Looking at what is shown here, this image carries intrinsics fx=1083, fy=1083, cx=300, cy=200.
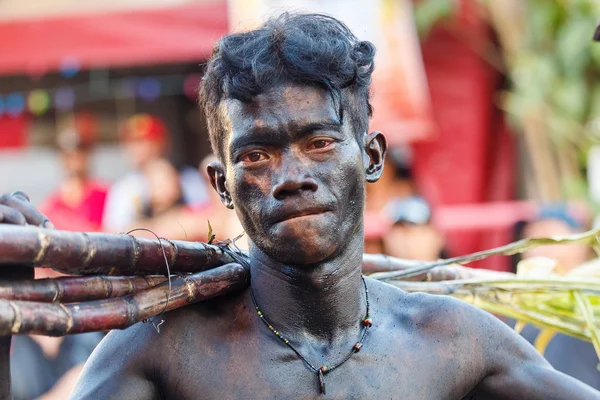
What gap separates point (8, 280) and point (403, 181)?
648cm

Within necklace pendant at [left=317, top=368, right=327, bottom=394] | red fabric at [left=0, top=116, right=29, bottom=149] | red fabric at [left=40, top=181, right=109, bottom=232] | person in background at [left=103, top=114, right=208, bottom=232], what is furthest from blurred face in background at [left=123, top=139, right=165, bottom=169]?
necklace pendant at [left=317, top=368, right=327, bottom=394]

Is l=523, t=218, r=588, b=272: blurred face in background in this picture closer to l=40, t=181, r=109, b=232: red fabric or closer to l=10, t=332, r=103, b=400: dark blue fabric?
l=10, t=332, r=103, b=400: dark blue fabric

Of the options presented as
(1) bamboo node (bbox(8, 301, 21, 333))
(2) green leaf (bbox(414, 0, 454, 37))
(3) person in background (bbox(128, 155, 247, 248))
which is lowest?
(3) person in background (bbox(128, 155, 247, 248))

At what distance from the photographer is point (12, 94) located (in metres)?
10.9

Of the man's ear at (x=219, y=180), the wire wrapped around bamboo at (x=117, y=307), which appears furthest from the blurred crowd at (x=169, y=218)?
the wire wrapped around bamboo at (x=117, y=307)

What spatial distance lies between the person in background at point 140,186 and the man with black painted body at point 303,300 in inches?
211

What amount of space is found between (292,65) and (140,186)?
5842 mm

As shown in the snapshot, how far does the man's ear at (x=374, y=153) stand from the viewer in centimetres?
320

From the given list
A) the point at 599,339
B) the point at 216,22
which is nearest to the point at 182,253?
the point at 599,339

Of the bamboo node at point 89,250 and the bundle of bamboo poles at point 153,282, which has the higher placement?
the bamboo node at point 89,250

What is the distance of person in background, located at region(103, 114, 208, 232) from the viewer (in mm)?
8531

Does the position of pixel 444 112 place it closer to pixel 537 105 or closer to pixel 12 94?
pixel 537 105

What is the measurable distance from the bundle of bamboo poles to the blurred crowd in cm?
238

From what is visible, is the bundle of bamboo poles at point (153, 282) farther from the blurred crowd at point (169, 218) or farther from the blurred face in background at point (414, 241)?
the blurred face in background at point (414, 241)
